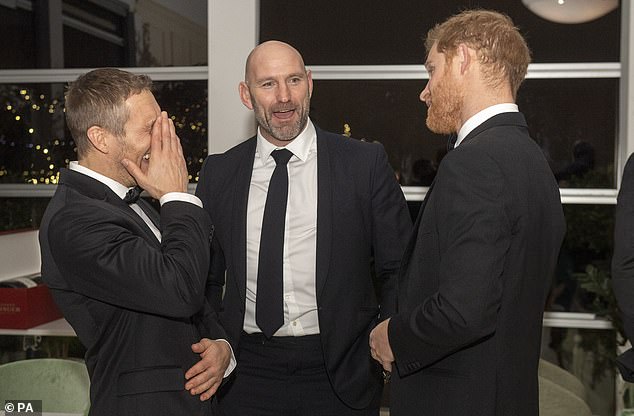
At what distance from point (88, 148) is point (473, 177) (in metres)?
Result: 0.89

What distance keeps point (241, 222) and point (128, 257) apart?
876 millimetres

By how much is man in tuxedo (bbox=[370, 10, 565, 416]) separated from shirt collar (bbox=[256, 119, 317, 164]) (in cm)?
64

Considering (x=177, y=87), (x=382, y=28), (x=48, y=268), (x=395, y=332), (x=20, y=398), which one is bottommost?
(x=20, y=398)

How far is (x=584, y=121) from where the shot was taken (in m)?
3.82

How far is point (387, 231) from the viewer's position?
249cm

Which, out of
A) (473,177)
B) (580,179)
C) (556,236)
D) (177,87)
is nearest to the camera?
(473,177)

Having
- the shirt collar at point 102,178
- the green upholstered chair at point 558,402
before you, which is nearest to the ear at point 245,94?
the shirt collar at point 102,178

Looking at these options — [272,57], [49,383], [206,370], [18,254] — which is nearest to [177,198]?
[206,370]

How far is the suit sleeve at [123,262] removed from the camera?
1.67 meters

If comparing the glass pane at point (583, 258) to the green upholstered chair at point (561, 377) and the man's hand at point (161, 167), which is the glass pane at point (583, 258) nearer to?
the green upholstered chair at point (561, 377)

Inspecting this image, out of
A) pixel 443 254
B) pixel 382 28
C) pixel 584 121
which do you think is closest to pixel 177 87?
pixel 382 28

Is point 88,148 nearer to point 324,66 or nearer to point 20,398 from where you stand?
point 20,398

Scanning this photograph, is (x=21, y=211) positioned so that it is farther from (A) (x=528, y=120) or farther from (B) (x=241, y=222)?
(A) (x=528, y=120)

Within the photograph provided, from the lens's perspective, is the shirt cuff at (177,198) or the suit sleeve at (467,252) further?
the shirt cuff at (177,198)
